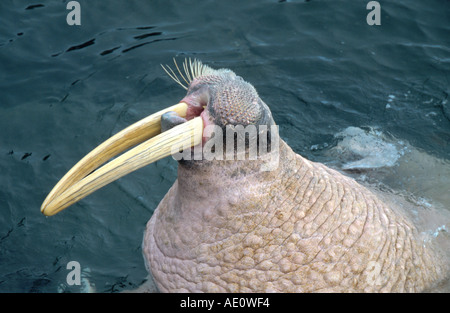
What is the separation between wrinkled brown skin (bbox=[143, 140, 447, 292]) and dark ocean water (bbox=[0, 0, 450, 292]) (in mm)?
1441

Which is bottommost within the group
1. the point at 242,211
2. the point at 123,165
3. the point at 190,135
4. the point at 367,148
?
the point at 367,148

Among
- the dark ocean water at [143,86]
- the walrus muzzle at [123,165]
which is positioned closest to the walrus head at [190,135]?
the walrus muzzle at [123,165]

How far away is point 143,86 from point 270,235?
4.39 metres

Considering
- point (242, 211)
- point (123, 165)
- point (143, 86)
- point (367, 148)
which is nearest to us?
point (123, 165)

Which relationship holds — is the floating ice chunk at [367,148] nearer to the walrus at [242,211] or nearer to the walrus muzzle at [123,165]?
the walrus at [242,211]

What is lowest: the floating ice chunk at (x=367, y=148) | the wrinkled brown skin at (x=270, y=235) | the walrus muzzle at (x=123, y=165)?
the floating ice chunk at (x=367, y=148)

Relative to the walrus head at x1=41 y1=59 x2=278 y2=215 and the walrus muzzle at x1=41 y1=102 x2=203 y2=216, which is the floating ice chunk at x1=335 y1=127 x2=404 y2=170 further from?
the walrus muzzle at x1=41 y1=102 x2=203 y2=216

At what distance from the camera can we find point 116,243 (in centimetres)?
595

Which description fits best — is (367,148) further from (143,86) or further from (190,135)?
(190,135)

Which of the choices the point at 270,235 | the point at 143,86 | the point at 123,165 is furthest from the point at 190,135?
the point at 143,86

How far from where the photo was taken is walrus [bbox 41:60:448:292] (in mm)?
3852

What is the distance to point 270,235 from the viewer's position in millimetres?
4145

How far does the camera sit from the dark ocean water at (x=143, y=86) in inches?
236
